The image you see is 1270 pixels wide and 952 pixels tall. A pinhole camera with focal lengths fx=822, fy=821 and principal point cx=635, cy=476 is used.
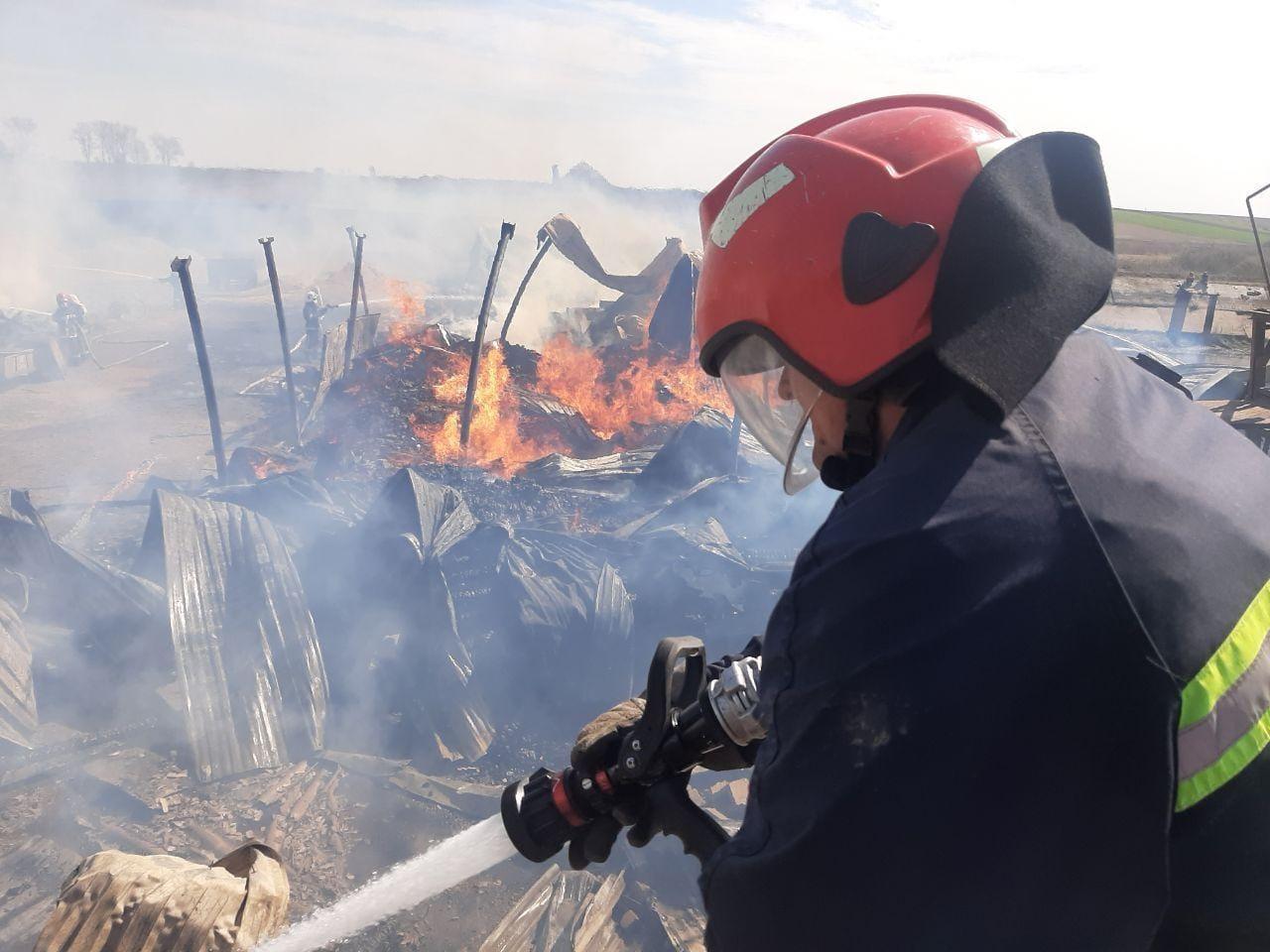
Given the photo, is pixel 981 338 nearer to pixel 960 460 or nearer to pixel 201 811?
pixel 960 460

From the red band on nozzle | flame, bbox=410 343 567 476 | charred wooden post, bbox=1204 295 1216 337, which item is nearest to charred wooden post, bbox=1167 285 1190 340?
charred wooden post, bbox=1204 295 1216 337

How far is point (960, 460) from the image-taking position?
3.54 ft

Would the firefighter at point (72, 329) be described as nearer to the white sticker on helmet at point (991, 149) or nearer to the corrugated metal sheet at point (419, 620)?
the corrugated metal sheet at point (419, 620)

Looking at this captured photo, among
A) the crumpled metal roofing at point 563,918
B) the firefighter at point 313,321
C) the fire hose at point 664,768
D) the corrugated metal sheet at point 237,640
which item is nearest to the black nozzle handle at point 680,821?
the fire hose at point 664,768

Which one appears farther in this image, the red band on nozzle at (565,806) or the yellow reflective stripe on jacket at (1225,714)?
the red band on nozzle at (565,806)

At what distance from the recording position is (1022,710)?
0.94m

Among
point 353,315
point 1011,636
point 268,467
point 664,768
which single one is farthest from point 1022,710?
point 353,315

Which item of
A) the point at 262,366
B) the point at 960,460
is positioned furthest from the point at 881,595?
the point at 262,366

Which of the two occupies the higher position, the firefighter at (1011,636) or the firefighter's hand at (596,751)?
the firefighter at (1011,636)

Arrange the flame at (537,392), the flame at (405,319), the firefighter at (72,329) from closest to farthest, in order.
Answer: the flame at (537,392), the flame at (405,319), the firefighter at (72,329)

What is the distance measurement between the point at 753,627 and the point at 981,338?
581 cm

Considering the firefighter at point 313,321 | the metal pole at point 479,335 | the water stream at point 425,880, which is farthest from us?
the firefighter at point 313,321

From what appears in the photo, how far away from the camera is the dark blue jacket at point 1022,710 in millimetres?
952

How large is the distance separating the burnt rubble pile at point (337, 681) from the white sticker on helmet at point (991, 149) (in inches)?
179
